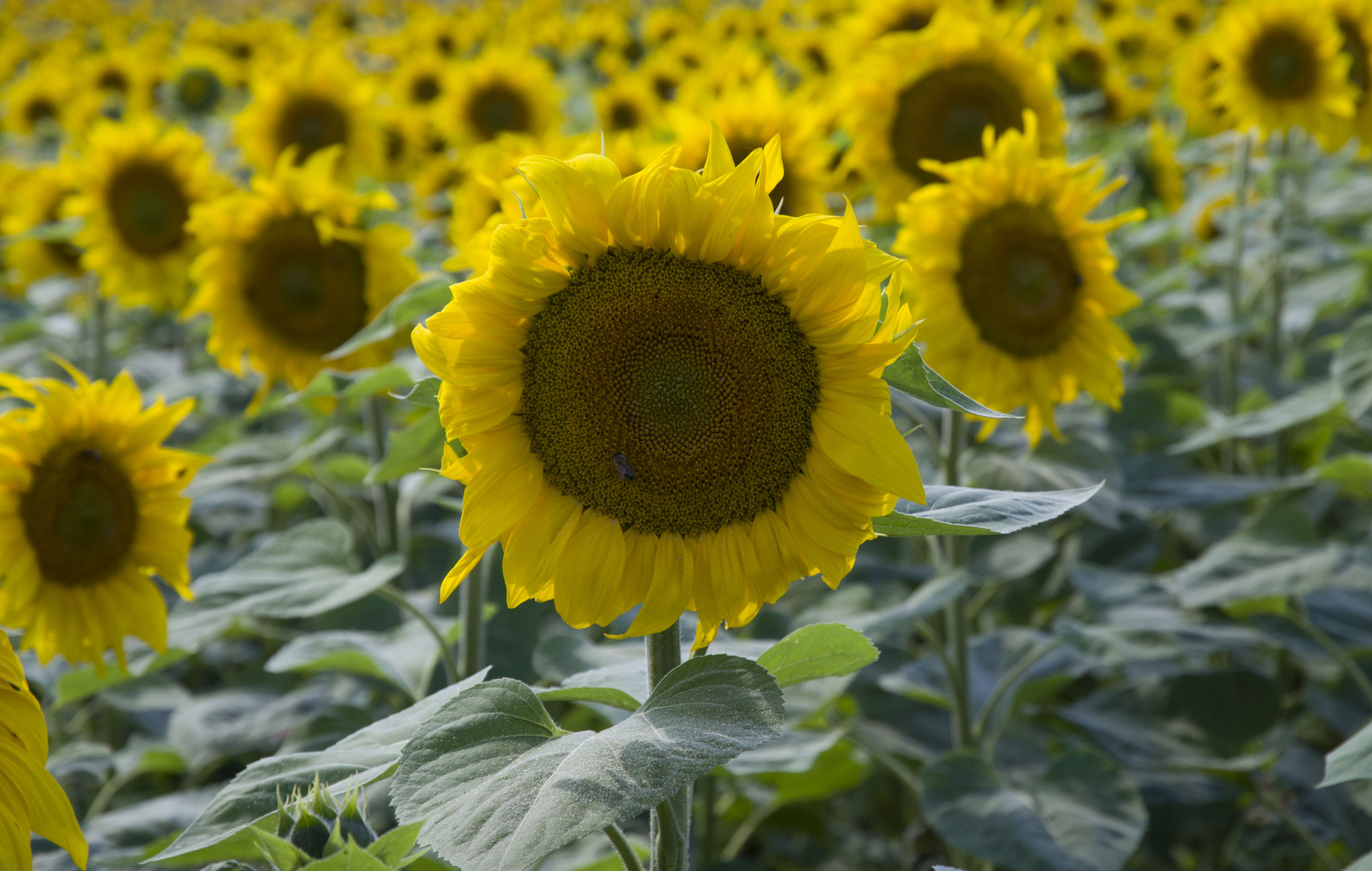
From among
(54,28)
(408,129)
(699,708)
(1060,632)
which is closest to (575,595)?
(699,708)

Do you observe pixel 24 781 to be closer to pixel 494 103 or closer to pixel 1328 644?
pixel 1328 644

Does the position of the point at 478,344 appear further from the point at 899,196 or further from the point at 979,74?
the point at 979,74

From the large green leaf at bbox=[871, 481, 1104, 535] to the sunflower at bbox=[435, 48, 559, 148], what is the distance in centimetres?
377

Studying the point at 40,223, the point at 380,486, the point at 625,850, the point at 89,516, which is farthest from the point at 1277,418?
the point at 40,223

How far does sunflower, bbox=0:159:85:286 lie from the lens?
13.1 feet

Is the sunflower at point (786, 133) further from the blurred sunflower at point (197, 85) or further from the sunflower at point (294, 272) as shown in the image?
the blurred sunflower at point (197, 85)

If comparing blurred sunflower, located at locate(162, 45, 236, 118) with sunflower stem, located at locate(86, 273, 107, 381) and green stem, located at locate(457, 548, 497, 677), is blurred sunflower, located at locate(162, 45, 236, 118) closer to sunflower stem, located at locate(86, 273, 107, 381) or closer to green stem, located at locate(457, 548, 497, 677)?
sunflower stem, located at locate(86, 273, 107, 381)

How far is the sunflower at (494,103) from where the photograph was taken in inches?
181

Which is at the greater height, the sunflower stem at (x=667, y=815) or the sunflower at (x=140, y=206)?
the sunflower at (x=140, y=206)

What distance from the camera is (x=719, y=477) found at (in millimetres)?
1187

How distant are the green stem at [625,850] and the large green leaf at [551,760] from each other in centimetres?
15

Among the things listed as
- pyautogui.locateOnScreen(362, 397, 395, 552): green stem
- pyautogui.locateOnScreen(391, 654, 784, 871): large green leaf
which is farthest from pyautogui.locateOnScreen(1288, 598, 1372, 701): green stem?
pyautogui.locateOnScreen(362, 397, 395, 552): green stem

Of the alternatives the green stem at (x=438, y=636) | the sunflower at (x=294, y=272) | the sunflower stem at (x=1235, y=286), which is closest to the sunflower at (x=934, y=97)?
the sunflower stem at (x=1235, y=286)

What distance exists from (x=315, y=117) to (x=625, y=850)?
140 inches
